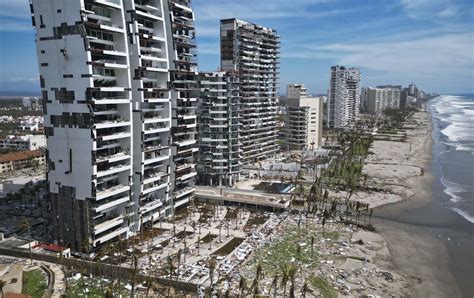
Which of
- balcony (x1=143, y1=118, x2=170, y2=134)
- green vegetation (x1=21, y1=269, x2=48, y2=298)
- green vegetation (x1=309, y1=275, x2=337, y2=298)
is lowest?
green vegetation (x1=309, y1=275, x2=337, y2=298)

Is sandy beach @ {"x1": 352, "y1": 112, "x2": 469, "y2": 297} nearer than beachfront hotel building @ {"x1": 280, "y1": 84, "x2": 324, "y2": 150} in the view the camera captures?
Yes

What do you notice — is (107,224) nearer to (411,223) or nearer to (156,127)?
→ (156,127)

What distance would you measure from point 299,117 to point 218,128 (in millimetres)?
51988

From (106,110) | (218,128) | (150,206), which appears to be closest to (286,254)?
(150,206)

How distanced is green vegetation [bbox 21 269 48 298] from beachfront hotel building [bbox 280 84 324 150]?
98.7 metres

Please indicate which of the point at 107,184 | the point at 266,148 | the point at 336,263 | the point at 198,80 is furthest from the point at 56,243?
the point at 266,148

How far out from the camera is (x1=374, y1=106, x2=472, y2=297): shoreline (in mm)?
48303

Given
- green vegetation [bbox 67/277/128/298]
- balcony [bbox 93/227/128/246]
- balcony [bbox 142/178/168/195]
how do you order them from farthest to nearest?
1. balcony [bbox 142/178/168/195]
2. balcony [bbox 93/227/128/246]
3. green vegetation [bbox 67/277/128/298]

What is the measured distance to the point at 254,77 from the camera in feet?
359

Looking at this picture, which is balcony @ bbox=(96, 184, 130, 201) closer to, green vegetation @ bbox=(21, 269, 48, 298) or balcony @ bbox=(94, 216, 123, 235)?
balcony @ bbox=(94, 216, 123, 235)

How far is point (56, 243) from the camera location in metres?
53.6

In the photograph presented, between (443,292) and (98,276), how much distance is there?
131 feet

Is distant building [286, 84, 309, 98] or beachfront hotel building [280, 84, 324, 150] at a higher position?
distant building [286, 84, 309, 98]

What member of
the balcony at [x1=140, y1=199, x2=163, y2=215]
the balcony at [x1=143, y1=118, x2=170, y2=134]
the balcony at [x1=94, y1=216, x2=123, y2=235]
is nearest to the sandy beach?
the balcony at [x1=140, y1=199, x2=163, y2=215]
